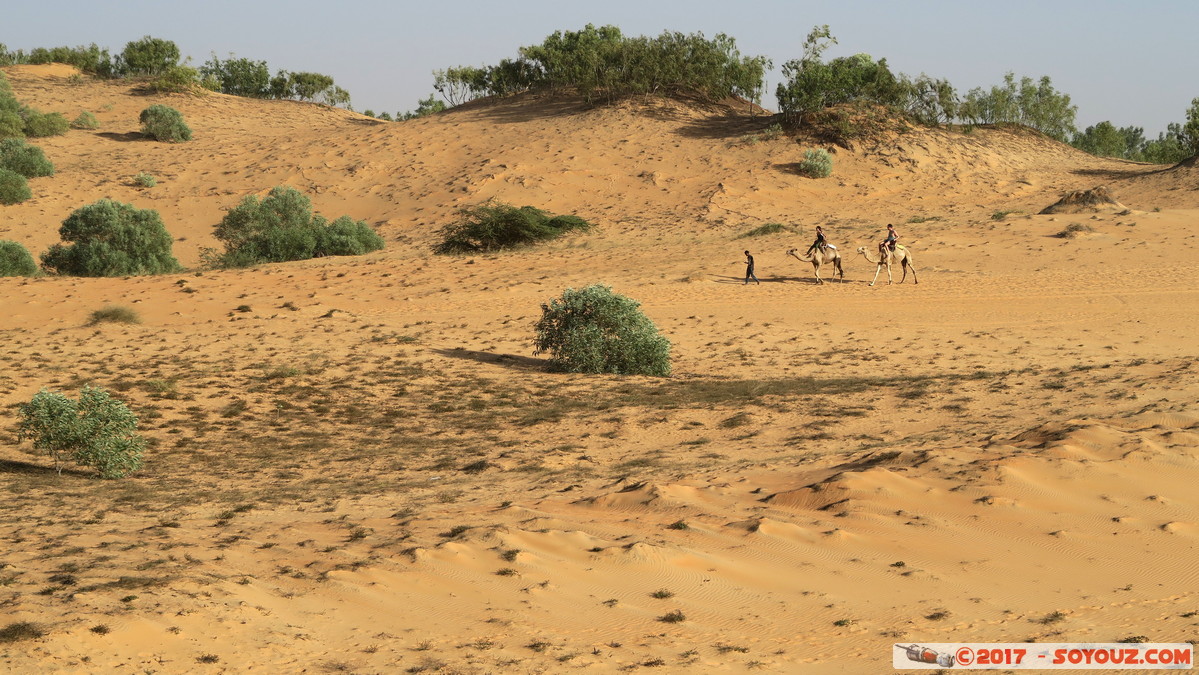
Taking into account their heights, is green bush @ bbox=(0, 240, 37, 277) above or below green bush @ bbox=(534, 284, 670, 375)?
above

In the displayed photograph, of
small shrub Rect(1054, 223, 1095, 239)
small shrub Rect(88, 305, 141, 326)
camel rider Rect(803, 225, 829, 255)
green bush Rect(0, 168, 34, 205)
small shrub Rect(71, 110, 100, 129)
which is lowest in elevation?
small shrub Rect(88, 305, 141, 326)

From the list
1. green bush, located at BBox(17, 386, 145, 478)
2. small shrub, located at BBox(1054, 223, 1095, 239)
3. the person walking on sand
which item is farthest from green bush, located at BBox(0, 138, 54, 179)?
small shrub, located at BBox(1054, 223, 1095, 239)

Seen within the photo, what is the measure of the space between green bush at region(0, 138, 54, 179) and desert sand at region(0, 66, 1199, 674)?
61.9ft

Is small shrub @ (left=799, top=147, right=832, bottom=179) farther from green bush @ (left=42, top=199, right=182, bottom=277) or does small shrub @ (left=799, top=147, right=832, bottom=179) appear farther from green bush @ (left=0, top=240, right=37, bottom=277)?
green bush @ (left=0, top=240, right=37, bottom=277)

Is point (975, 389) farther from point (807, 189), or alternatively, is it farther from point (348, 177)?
point (348, 177)

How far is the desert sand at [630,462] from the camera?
6680 mm

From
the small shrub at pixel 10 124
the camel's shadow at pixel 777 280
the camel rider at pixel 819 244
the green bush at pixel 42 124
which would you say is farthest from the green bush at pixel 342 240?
the green bush at pixel 42 124

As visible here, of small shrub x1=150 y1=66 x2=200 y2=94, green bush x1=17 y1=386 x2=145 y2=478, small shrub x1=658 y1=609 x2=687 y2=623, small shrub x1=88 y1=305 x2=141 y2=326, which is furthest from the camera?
small shrub x1=150 y1=66 x2=200 y2=94

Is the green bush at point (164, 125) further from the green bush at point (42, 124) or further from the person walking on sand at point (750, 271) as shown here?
the person walking on sand at point (750, 271)

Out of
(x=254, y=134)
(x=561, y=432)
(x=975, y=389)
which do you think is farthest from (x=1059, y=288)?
(x=254, y=134)

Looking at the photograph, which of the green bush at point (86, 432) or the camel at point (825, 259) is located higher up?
the camel at point (825, 259)

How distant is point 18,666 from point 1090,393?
39.6 ft

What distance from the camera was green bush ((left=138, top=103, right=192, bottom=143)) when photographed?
4819cm

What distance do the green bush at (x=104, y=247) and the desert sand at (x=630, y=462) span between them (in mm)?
3106
